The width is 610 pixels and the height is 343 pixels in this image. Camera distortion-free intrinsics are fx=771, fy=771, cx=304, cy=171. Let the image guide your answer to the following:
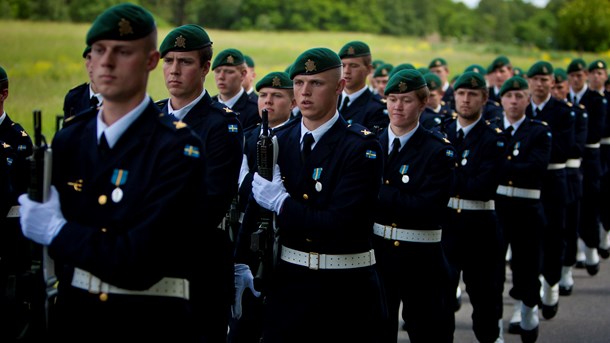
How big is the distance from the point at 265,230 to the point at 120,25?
161 cm

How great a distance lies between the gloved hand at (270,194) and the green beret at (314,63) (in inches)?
27.3

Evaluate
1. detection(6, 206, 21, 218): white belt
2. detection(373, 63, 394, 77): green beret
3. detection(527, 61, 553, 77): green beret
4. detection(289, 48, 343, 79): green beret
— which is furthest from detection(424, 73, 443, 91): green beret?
detection(6, 206, 21, 218): white belt

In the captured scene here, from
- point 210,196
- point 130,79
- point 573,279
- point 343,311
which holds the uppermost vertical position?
point 130,79

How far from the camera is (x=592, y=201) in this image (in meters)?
11.0

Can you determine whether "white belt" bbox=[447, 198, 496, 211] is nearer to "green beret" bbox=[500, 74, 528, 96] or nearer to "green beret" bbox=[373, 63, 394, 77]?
"green beret" bbox=[500, 74, 528, 96]

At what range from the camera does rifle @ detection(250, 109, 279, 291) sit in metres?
4.26

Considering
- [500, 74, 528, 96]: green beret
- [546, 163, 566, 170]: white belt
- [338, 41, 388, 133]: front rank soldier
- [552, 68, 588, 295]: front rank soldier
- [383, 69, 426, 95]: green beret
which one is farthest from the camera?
[552, 68, 588, 295]: front rank soldier

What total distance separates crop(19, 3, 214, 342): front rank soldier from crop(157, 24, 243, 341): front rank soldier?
128 cm

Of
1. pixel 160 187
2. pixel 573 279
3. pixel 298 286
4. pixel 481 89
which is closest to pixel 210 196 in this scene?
pixel 298 286

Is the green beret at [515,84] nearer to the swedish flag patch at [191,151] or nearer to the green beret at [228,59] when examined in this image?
the green beret at [228,59]

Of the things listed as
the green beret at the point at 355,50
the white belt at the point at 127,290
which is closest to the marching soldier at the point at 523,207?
the green beret at the point at 355,50

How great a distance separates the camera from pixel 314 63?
4469mm

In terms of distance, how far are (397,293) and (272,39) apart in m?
8.80

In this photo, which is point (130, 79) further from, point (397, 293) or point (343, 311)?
point (397, 293)
